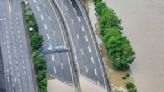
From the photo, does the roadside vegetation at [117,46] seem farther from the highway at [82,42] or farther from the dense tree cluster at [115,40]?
the highway at [82,42]

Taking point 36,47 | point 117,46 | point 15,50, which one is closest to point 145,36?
point 117,46

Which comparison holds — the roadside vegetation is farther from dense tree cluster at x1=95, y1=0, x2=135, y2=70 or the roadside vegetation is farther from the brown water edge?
the brown water edge

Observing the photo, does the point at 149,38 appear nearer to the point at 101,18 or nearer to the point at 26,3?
the point at 101,18

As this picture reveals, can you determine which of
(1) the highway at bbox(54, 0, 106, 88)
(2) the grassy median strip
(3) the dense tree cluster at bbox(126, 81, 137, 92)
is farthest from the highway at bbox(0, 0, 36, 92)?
(3) the dense tree cluster at bbox(126, 81, 137, 92)

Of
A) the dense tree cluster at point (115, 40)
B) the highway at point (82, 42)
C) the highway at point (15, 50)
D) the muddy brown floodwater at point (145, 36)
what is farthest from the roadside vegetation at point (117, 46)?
the highway at point (15, 50)

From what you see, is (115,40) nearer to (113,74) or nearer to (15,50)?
(113,74)

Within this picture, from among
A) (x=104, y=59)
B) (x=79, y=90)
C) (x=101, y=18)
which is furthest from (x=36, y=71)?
(x=101, y=18)
